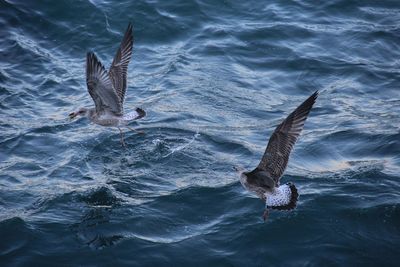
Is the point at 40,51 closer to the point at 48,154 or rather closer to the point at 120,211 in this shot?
the point at 48,154

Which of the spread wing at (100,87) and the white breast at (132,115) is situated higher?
the spread wing at (100,87)

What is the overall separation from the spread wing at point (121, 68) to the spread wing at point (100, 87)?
Result: 16 centimetres

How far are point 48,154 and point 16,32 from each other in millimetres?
4952

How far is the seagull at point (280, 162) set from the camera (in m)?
8.20

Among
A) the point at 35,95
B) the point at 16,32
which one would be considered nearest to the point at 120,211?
the point at 35,95

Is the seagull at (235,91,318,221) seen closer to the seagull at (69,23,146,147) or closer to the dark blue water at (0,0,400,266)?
the dark blue water at (0,0,400,266)

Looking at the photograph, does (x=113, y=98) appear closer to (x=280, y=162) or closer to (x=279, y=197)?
(x=280, y=162)

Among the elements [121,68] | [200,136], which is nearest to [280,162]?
[200,136]

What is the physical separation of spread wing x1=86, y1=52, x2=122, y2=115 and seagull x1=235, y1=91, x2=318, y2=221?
2819 millimetres

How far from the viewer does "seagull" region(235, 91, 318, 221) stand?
8.20 m

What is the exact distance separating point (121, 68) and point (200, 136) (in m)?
1.75

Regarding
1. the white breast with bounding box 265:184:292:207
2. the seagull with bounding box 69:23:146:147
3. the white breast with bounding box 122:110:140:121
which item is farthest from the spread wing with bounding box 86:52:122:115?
the white breast with bounding box 265:184:292:207

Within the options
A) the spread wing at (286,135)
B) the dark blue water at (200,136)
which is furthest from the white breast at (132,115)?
the spread wing at (286,135)

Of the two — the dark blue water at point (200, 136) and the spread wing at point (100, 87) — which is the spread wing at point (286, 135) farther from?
the spread wing at point (100, 87)
